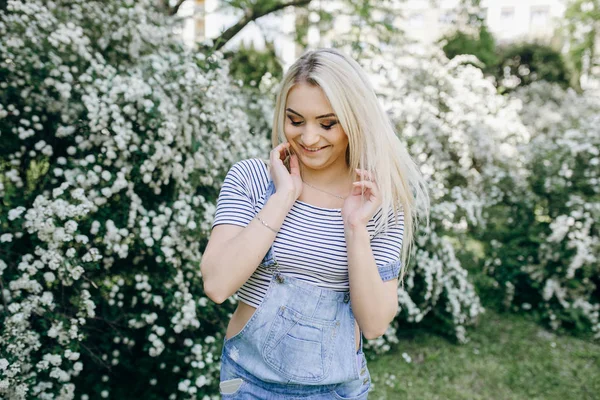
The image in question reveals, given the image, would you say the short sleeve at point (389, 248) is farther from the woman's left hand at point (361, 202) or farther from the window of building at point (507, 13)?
the window of building at point (507, 13)

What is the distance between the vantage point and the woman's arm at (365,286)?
5.33 ft

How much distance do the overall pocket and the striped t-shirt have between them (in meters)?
0.12

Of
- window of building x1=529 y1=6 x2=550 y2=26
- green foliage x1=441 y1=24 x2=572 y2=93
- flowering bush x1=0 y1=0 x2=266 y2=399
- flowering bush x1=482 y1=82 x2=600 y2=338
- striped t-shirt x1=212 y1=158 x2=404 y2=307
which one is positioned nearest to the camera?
striped t-shirt x1=212 y1=158 x2=404 y2=307

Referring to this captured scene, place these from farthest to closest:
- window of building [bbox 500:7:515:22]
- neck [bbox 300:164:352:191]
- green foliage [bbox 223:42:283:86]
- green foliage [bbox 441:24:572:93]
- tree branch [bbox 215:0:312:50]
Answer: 1. window of building [bbox 500:7:515:22]
2. green foliage [bbox 441:24:572:93]
3. green foliage [bbox 223:42:283:86]
4. tree branch [bbox 215:0:312:50]
5. neck [bbox 300:164:352:191]

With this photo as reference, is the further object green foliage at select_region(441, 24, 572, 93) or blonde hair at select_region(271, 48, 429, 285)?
green foliage at select_region(441, 24, 572, 93)

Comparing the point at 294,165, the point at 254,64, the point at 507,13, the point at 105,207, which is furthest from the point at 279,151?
the point at 507,13

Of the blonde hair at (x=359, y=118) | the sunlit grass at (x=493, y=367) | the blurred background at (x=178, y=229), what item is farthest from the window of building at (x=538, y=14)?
the blonde hair at (x=359, y=118)

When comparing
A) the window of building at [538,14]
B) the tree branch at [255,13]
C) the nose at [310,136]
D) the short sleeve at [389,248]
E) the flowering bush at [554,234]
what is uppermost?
the window of building at [538,14]

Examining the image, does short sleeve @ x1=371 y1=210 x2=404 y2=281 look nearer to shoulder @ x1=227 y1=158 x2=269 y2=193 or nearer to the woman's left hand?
the woman's left hand

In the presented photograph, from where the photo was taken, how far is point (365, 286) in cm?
163

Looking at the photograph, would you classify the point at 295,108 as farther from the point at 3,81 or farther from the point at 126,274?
the point at 3,81

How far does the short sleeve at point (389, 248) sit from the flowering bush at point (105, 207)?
1638mm

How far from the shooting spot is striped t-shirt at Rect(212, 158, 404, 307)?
5.52ft

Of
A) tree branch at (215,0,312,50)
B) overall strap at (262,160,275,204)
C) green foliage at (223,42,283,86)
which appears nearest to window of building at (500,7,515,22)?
green foliage at (223,42,283,86)
